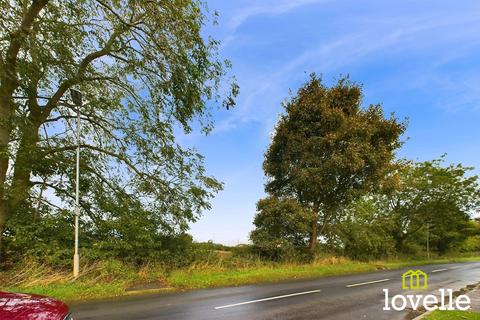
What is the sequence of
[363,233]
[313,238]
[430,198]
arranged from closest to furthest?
[313,238], [363,233], [430,198]

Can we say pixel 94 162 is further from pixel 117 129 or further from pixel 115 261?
pixel 115 261

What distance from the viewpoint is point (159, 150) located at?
49.8ft

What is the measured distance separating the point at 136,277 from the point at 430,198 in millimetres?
36102

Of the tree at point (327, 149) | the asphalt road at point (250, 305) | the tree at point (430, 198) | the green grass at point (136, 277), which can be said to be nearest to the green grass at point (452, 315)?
the asphalt road at point (250, 305)

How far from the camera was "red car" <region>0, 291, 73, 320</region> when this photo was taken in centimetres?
326

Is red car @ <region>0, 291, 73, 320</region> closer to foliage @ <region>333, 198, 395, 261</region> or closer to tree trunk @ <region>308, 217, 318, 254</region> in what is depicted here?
tree trunk @ <region>308, 217, 318, 254</region>

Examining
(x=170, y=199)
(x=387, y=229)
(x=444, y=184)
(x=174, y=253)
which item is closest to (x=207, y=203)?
(x=170, y=199)

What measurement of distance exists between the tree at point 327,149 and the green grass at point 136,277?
15.6 ft

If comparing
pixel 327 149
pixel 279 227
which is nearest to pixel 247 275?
pixel 279 227

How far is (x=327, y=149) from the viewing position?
21.6m

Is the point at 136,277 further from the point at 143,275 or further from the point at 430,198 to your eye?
the point at 430,198

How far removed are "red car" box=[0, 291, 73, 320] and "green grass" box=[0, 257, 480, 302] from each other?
7192 millimetres

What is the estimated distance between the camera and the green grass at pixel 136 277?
35.3 ft

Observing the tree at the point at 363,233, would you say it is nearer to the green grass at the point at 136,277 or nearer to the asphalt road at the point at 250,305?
the green grass at the point at 136,277
